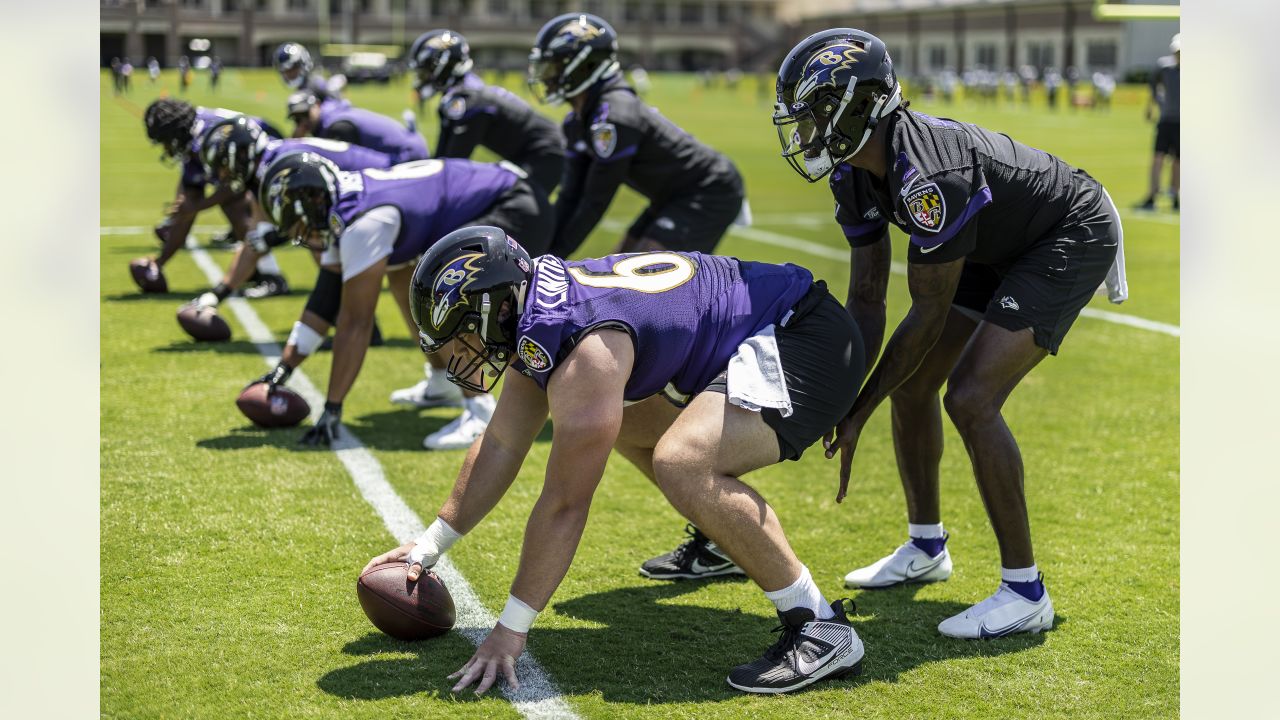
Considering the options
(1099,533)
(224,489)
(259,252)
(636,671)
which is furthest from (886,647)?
(259,252)

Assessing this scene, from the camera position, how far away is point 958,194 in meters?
4.07

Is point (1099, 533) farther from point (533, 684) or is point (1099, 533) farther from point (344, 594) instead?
point (344, 594)

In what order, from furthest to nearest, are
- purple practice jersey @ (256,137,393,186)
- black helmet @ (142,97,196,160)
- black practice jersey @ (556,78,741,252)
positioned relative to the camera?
black helmet @ (142,97,196,160) < purple practice jersey @ (256,137,393,186) < black practice jersey @ (556,78,741,252)

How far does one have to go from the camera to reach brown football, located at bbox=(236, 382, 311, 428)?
23.1ft

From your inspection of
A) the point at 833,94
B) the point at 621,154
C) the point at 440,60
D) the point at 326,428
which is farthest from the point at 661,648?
the point at 440,60

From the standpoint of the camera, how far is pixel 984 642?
4.45 meters

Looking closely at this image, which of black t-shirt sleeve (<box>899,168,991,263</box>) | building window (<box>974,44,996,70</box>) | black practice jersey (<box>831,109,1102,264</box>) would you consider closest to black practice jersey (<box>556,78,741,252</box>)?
black practice jersey (<box>831,109,1102,264</box>)

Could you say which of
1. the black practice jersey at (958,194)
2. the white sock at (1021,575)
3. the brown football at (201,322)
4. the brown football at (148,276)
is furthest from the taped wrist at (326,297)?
the brown football at (148,276)

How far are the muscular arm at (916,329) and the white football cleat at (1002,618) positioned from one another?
2.75 ft

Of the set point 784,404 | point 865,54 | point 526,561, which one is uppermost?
point 865,54

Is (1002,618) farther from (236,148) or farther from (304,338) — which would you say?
(236,148)

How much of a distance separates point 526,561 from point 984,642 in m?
1.65

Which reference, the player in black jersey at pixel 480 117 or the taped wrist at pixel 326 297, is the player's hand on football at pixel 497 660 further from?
the player in black jersey at pixel 480 117

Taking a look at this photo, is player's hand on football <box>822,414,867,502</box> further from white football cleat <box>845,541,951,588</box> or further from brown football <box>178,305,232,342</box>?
brown football <box>178,305,232,342</box>
